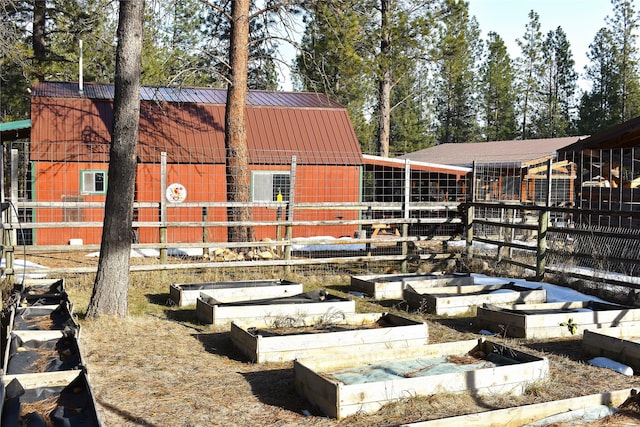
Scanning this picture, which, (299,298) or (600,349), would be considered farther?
(299,298)

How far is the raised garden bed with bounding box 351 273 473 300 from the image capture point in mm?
10789

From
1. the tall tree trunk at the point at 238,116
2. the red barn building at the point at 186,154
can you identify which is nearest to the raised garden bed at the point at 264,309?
the tall tree trunk at the point at 238,116

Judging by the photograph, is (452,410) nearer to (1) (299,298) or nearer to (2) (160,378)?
(2) (160,378)

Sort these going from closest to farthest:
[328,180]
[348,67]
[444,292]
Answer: [444,292] → [328,180] → [348,67]

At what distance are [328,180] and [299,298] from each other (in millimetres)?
10147

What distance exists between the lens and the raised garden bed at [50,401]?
15.8 ft

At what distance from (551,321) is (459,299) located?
1665mm

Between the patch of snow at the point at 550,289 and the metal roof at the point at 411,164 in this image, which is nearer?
the patch of snow at the point at 550,289

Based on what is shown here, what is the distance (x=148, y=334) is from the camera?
27.0ft

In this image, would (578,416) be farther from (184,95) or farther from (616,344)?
(184,95)

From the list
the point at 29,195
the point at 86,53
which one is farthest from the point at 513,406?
the point at 86,53

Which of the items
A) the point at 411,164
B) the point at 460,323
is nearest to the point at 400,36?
the point at 411,164

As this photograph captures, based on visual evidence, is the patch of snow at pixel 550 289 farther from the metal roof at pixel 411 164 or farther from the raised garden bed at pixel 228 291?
the metal roof at pixel 411 164

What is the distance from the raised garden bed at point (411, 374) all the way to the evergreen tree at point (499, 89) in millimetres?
44534
